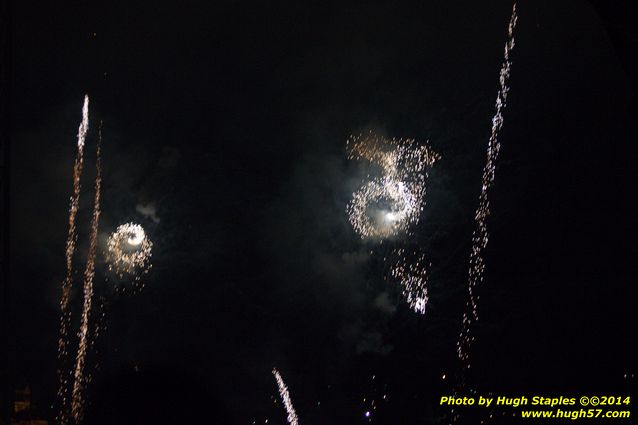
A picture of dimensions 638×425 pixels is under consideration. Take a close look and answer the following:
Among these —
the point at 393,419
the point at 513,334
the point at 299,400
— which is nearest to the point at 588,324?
the point at 513,334

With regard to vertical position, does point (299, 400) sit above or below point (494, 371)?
above

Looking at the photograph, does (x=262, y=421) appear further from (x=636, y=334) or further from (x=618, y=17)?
(x=618, y=17)

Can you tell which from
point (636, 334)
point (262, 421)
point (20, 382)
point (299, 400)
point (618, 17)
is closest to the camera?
point (618, 17)

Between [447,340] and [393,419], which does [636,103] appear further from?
[447,340]

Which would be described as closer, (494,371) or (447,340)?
(494,371)

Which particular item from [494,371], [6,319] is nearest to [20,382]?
[6,319]

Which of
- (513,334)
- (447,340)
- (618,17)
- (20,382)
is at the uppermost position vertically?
(447,340)

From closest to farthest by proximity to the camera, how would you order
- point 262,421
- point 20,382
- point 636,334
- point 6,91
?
point 6,91
point 20,382
point 636,334
point 262,421
